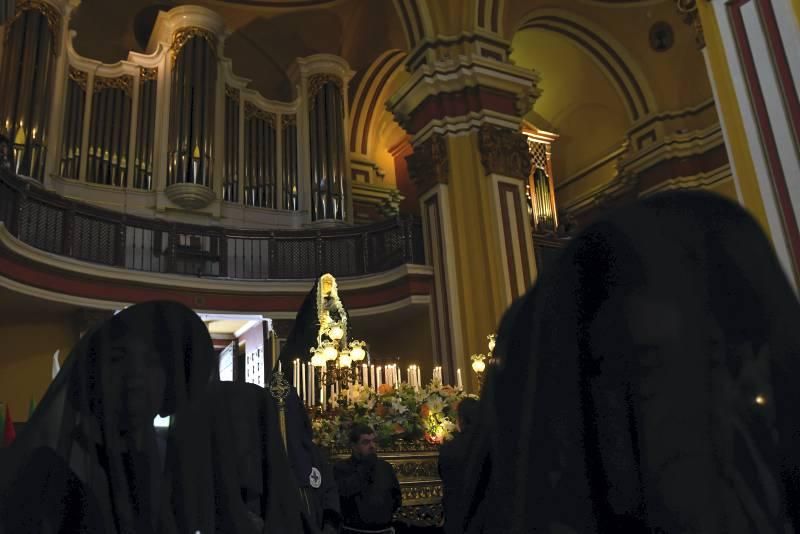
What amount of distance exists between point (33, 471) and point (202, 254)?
→ 934 cm

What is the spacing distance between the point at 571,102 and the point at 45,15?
10.1 metres

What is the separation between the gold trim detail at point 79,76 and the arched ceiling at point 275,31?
5.44 feet

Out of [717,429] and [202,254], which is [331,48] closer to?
[202,254]

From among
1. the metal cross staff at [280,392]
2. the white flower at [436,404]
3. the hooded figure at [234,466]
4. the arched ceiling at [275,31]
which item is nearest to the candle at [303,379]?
the white flower at [436,404]

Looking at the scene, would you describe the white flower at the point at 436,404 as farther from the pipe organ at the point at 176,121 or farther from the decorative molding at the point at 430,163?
the pipe organ at the point at 176,121

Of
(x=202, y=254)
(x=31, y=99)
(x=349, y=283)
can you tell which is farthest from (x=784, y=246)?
(x=31, y=99)

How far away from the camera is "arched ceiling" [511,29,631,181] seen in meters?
14.1

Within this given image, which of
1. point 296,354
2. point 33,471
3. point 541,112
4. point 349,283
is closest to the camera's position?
point 33,471

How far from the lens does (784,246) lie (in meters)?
4.61

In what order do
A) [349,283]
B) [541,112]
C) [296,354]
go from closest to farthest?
[296,354], [349,283], [541,112]

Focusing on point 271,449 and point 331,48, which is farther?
point 331,48

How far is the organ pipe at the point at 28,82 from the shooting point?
10.0 meters

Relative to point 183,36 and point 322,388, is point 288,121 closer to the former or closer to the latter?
point 183,36

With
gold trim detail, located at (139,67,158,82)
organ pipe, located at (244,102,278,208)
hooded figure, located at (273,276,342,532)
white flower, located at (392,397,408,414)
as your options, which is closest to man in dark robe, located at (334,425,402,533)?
hooded figure, located at (273,276,342,532)
